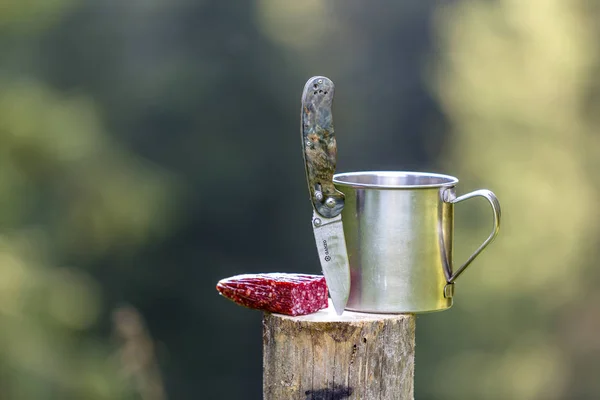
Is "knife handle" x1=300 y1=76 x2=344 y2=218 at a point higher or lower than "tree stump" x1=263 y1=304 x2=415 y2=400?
higher

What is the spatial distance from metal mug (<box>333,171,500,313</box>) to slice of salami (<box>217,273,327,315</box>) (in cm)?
8

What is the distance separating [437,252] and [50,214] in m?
6.66

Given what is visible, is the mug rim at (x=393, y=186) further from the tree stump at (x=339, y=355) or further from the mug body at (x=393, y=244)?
the tree stump at (x=339, y=355)

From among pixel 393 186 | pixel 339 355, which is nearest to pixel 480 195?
pixel 393 186

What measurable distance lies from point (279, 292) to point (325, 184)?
24cm

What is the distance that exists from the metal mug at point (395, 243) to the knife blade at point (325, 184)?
1.3 inches

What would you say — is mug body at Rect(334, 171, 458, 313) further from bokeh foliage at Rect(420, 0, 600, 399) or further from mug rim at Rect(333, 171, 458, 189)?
bokeh foliage at Rect(420, 0, 600, 399)

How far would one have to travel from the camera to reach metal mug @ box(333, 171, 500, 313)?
83.7 inches

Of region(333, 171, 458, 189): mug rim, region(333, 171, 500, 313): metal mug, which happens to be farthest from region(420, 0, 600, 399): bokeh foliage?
region(333, 171, 500, 313): metal mug

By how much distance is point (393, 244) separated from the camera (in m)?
2.12

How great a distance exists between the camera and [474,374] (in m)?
7.98

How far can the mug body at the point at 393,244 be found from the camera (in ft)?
6.97

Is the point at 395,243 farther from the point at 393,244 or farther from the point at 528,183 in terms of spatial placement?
the point at 528,183

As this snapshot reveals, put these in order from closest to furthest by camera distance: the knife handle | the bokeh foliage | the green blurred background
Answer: the knife handle
the green blurred background
the bokeh foliage
